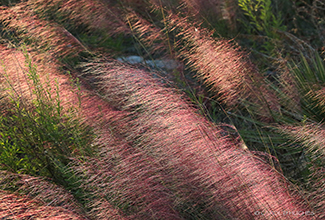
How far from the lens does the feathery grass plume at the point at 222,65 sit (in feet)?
7.98

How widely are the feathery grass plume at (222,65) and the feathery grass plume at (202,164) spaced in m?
0.50

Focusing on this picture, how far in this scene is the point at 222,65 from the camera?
2.42m

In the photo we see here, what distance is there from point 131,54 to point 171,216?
3031mm

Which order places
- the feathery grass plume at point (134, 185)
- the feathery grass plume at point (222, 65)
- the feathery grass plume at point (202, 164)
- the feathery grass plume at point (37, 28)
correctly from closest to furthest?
the feathery grass plume at point (202, 164), the feathery grass plume at point (134, 185), the feathery grass plume at point (222, 65), the feathery grass plume at point (37, 28)

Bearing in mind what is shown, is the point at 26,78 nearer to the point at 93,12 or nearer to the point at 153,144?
A: the point at 93,12

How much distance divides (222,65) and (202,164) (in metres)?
0.89

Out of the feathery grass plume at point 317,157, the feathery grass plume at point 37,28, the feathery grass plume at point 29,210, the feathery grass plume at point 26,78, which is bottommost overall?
the feathery grass plume at point 317,157

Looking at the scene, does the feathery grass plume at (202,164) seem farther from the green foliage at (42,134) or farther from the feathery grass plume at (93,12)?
the feathery grass plume at (93,12)

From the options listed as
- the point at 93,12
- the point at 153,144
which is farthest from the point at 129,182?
the point at 93,12

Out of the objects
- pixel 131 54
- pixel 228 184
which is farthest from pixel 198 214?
pixel 131 54

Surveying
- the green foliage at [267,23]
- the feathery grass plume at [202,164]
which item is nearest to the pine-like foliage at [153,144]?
the feathery grass plume at [202,164]

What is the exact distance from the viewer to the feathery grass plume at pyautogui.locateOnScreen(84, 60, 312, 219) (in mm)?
1758

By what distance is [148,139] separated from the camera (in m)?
1.99

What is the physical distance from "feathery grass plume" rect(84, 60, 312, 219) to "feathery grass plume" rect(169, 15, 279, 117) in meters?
0.50
